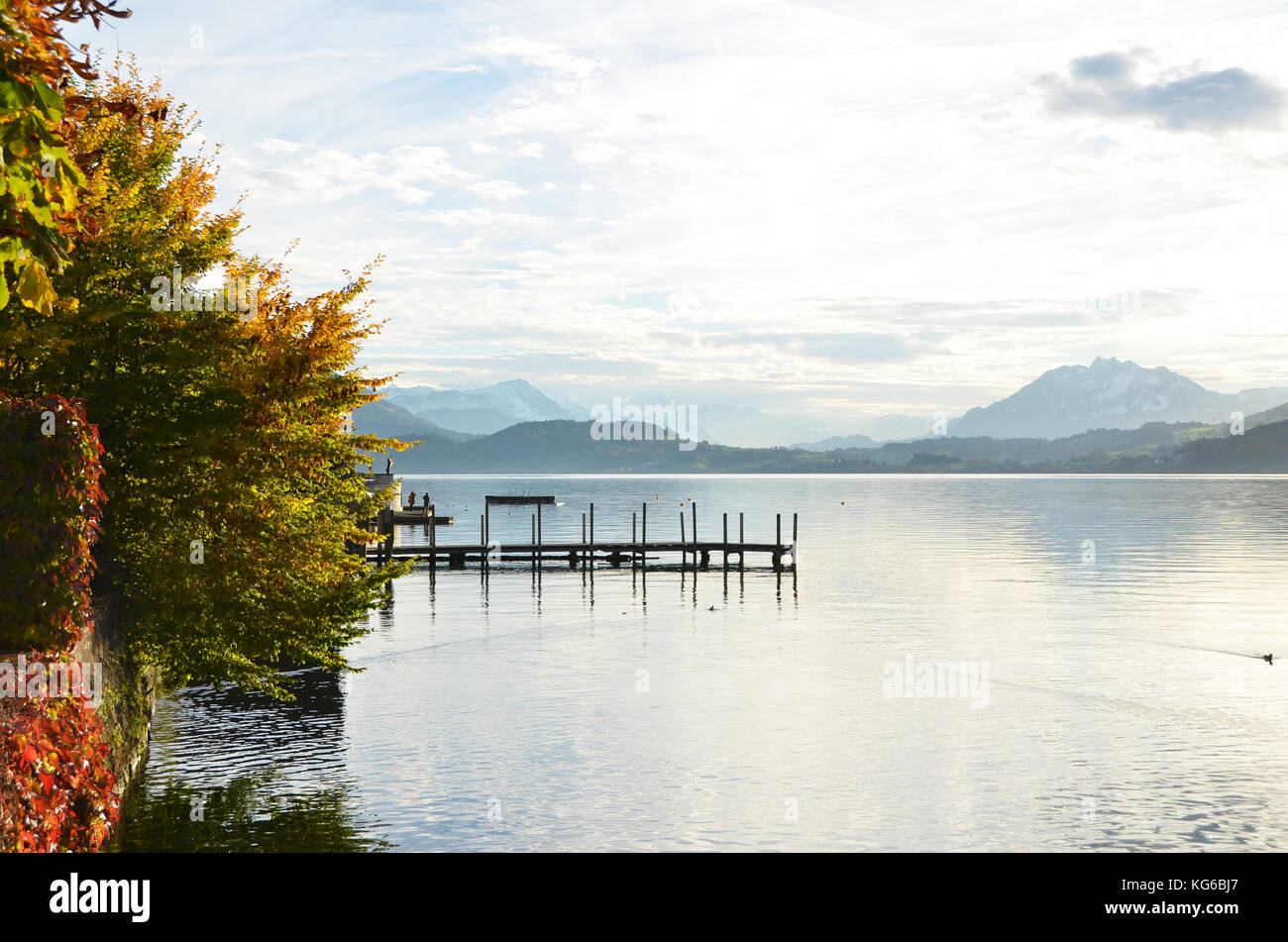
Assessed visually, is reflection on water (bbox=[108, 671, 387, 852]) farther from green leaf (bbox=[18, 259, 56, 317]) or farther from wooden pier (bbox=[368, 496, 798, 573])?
wooden pier (bbox=[368, 496, 798, 573])

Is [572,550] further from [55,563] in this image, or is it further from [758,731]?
[55,563]

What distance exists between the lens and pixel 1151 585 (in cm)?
7269

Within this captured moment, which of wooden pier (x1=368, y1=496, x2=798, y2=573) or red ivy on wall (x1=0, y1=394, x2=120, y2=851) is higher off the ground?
red ivy on wall (x1=0, y1=394, x2=120, y2=851)

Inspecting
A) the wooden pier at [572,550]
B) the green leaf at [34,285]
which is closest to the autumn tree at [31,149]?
the green leaf at [34,285]

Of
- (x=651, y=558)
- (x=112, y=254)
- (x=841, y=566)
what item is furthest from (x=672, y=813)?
(x=651, y=558)

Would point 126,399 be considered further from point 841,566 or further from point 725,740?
point 841,566

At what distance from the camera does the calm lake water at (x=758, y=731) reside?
2281cm

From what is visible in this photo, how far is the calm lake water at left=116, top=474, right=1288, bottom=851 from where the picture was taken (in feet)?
74.8

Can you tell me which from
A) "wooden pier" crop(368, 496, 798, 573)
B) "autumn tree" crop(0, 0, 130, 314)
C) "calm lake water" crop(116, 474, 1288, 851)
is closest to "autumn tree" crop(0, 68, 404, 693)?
"calm lake water" crop(116, 474, 1288, 851)

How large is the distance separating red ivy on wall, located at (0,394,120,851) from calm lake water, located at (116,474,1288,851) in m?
7.96

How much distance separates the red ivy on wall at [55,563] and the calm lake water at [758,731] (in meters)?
7.96

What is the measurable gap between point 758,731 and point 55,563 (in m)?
22.4

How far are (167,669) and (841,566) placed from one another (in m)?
70.5
